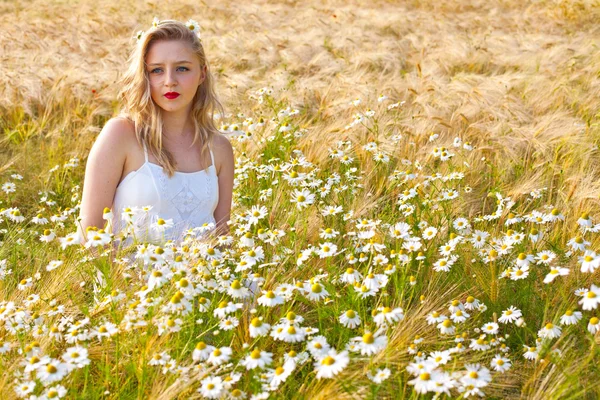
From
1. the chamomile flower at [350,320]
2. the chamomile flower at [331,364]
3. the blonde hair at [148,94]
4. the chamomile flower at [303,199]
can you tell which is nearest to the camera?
the chamomile flower at [331,364]

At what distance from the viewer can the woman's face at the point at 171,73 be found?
10.3ft

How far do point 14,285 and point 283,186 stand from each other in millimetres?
1458

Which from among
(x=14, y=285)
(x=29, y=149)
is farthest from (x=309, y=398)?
(x=29, y=149)

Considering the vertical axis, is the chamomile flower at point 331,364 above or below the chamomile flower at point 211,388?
above

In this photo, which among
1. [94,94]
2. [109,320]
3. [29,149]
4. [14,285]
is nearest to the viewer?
[109,320]

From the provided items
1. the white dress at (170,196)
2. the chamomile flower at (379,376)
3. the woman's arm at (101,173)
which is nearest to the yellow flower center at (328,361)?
the chamomile flower at (379,376)

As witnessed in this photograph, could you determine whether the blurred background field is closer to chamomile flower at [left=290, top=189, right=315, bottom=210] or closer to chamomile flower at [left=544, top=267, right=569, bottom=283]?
chamomile flower at [left=544, top=267, right=569, bottom=283]

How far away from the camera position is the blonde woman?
3.05 metres

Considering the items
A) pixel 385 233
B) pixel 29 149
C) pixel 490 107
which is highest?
pixel 490 107

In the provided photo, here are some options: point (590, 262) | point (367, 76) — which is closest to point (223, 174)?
point (590, 262)

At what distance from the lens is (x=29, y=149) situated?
4.89 meters

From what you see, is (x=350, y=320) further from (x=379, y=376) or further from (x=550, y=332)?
(x=550, y=332)

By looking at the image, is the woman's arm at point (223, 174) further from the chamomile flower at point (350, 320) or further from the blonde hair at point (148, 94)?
the chamomile flower at point (350, 320)

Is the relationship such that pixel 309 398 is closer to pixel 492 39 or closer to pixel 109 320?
pixel 109 320
